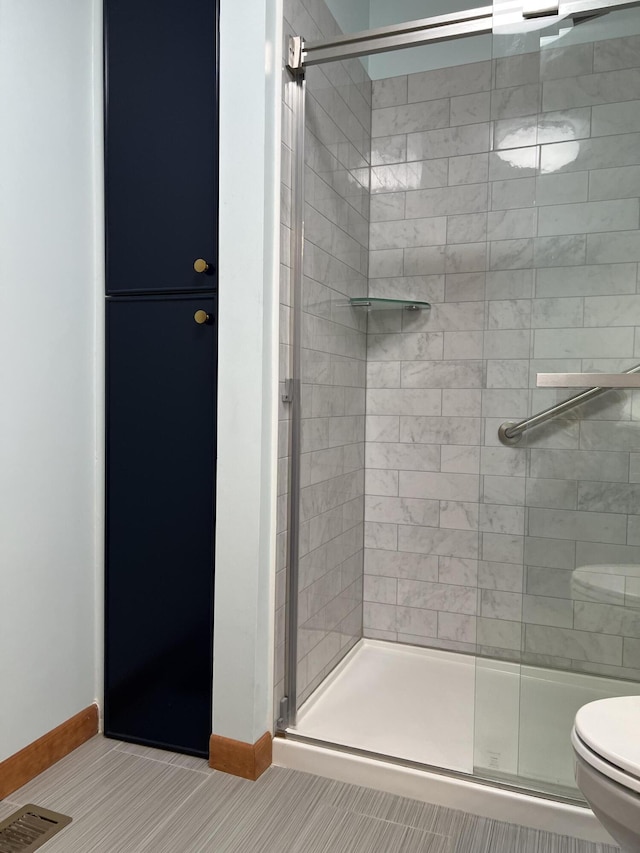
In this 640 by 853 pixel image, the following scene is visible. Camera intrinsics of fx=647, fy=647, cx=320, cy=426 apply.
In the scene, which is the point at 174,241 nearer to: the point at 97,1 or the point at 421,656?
the point at 97,1

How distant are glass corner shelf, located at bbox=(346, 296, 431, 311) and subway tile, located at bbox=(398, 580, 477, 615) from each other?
1170mm

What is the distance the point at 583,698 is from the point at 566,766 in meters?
0.18

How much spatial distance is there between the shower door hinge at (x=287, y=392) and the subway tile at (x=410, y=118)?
1.38 meters

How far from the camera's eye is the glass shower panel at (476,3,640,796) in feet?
5.16

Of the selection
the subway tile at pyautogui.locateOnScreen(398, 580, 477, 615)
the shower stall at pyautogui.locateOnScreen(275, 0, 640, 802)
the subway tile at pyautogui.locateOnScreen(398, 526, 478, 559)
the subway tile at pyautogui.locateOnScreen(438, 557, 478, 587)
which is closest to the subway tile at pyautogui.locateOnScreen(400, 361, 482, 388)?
the shower stall at pyautogui.locateOnScreen(275, 0, 640, 802)

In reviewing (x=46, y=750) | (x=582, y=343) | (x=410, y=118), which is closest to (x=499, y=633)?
(x=582, y=343)

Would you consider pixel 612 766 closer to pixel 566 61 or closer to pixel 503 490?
pixel 503 490

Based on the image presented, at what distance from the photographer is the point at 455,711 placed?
2.25m

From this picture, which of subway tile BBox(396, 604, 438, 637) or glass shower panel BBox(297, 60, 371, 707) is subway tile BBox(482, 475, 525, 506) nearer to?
glass shower panel BBox(297, 60, 371, 707)

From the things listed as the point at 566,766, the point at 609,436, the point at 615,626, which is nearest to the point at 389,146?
the point at 609,436

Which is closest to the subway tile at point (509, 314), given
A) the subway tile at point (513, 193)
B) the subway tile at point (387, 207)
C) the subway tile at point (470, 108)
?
the subway tile at point (513, 193)

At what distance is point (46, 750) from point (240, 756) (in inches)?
22.2

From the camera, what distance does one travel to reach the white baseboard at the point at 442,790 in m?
1.62

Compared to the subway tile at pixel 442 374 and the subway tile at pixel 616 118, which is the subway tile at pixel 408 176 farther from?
the subway tile at pixel 616 118
